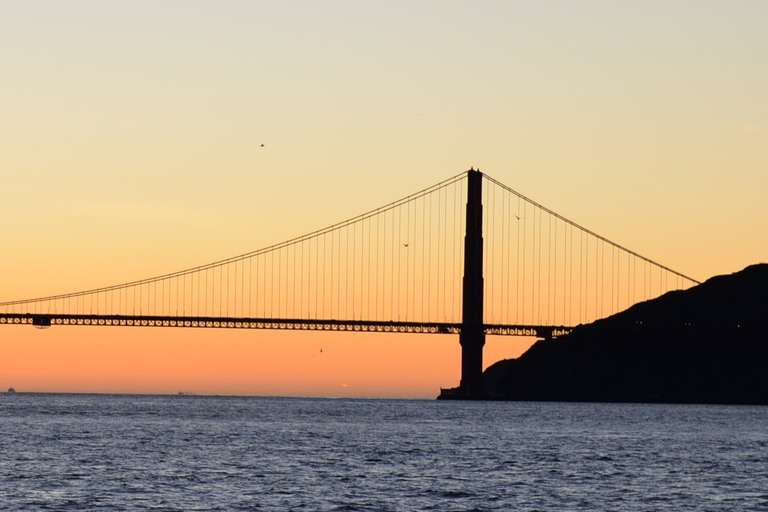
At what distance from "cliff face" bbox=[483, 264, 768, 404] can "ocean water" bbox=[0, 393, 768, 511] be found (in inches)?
3211

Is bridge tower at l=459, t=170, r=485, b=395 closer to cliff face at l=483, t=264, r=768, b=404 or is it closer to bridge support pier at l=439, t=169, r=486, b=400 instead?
bridge support pier at l=439, t=169, r=486, b=400

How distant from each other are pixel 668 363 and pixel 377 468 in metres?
122

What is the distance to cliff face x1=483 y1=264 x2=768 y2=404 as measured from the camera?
533 ft

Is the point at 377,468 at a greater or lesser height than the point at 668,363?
lesser

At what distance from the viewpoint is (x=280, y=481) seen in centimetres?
4491

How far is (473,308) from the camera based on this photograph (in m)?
130

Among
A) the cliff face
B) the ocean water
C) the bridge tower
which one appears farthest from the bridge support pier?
the ocean water

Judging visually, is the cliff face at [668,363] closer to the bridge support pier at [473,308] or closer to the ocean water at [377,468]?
the bridge support pier at [473,308]

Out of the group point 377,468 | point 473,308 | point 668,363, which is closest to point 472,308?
point 473,308

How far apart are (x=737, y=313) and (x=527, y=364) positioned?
90.9 feet

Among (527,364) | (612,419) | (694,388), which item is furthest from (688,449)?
(527,364)

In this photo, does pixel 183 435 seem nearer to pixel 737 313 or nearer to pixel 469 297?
pixel 469 297

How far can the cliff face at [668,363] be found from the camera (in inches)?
6393

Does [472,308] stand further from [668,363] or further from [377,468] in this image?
[377,468]
